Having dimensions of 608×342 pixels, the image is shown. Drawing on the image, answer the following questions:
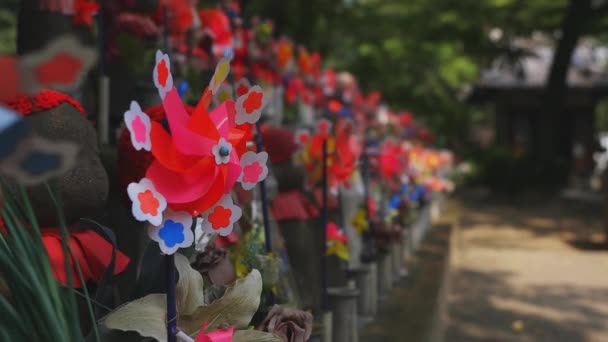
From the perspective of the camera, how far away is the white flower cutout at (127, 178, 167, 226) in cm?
102

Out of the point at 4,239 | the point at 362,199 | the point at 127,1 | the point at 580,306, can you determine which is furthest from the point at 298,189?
the point at 580,306

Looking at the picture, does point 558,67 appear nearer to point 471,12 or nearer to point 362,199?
point 471,12

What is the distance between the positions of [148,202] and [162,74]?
0.19 meters

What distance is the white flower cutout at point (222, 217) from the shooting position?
1190mm

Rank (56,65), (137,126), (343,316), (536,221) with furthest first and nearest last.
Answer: (536,221) < (343,316) < (137,126) < (56,65)

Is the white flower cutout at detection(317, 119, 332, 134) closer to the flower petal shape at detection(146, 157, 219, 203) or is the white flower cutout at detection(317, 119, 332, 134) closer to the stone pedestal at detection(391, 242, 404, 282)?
the stone pedestal at detection(391, 242, 404, 282)

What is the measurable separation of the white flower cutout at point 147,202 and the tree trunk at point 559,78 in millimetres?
12355

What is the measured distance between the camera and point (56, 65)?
0.71m

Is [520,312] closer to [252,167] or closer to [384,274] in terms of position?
[384,274]

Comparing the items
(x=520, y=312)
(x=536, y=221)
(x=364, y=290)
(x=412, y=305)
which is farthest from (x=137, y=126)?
(x=536, y=221)

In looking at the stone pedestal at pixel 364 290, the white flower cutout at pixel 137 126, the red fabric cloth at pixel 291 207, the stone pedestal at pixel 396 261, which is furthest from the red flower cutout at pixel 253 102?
the stone pedestal at pixel 396 261

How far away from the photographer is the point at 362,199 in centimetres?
329

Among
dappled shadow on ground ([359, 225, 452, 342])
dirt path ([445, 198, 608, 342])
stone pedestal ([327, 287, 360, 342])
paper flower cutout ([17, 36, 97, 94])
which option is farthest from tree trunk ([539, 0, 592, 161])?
paper flower cutout ([17, 36, 97, 94])

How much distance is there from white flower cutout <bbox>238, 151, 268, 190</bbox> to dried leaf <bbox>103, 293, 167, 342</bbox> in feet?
0.77
